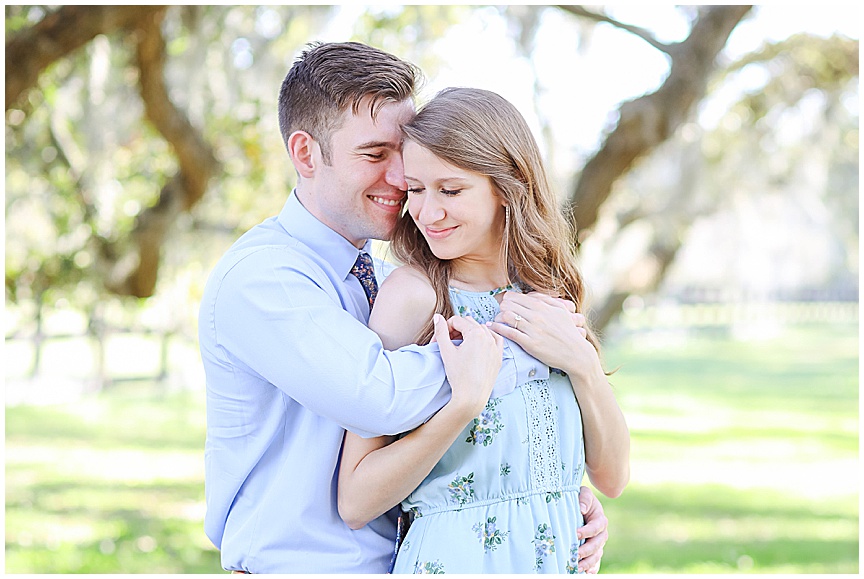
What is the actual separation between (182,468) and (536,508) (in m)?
9.73

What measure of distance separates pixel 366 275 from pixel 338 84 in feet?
1.55

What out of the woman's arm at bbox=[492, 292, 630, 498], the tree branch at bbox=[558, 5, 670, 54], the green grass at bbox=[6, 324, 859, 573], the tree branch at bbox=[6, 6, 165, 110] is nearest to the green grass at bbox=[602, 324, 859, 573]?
the green grass at bbox=[6, 324, 859, 573]

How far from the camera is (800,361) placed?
1071 inches

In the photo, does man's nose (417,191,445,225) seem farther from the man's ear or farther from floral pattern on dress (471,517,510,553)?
floral pattern on dress (471,517,510,553)

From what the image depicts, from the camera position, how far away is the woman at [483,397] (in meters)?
2.06

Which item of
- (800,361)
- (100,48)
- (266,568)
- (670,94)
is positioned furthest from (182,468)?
(800,361)

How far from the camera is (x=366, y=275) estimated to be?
235 centimetres

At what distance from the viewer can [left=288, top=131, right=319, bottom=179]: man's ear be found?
90.9 inches

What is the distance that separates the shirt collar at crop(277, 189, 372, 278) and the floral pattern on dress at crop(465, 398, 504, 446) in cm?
50

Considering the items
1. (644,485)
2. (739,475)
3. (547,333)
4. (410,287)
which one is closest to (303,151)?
(410,287)

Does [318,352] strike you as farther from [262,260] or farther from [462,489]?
[462,489]

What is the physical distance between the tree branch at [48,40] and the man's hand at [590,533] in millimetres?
3474

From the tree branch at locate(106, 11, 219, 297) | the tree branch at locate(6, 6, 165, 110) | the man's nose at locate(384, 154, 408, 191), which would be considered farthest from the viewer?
the tree branch at locate(106, 11, 219, 297)

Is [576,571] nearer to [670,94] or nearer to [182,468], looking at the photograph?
[670,94]
